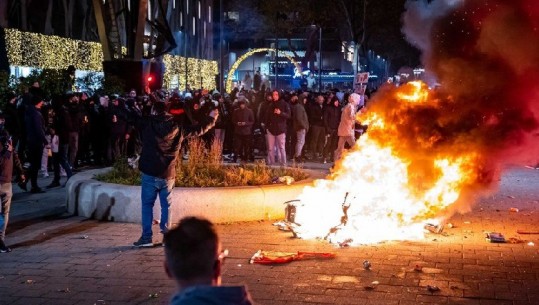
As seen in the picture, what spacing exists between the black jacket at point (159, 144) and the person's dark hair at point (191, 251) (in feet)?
18.5

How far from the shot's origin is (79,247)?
27.8ft

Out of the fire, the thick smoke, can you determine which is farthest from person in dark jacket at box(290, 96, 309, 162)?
the thick smoke

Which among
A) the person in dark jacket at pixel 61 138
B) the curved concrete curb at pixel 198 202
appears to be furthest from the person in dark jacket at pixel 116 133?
the curved concrete curb at pixel 198 202

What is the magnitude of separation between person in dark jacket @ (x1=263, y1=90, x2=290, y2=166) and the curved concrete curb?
539 cm

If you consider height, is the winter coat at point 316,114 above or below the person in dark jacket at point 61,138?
above

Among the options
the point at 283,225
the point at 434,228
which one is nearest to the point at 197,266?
the point at 283,225

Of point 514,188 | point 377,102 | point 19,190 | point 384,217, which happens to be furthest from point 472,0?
point 19,190

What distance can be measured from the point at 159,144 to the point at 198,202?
1748 mm

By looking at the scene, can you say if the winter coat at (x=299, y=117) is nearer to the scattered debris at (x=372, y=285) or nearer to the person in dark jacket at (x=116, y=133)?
the person in dark jacket at (x=116, y=133)

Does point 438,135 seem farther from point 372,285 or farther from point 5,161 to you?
point 5,161

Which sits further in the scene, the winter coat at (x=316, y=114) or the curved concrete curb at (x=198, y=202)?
the winter coat at (x=316, y=114)

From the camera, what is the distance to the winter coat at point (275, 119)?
1577cm

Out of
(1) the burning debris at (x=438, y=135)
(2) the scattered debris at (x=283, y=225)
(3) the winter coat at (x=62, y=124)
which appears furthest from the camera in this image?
(3) the winter coat at (x=62, y=124)

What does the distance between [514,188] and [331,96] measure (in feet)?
21.7
